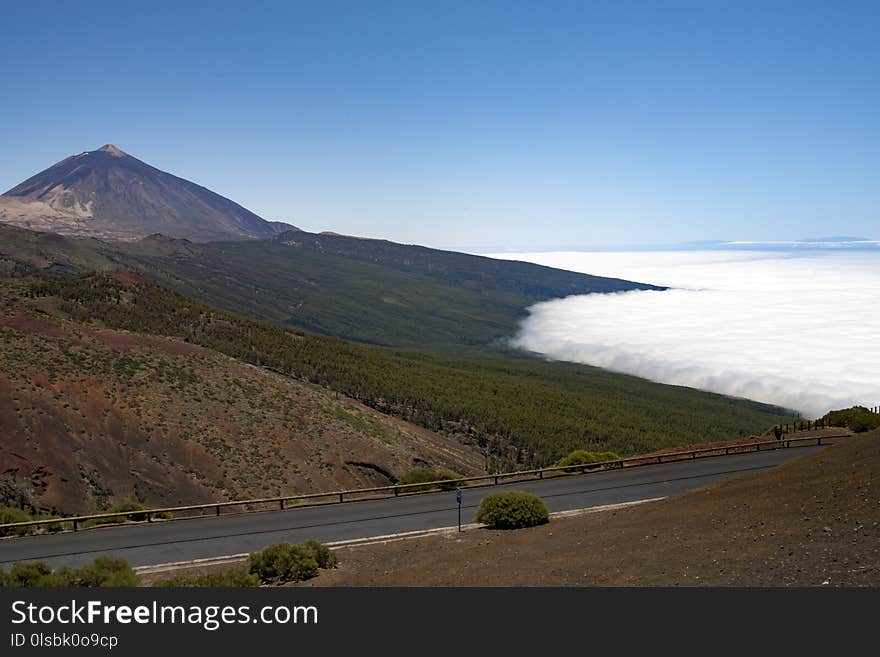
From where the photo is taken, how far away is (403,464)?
4812 cm

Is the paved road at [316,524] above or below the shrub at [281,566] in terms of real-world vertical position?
below

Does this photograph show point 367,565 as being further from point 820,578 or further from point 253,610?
point 820,578

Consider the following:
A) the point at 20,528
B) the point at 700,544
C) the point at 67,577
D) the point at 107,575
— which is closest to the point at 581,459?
the point at 700,544

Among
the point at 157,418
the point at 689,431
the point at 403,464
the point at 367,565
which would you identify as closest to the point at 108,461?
the point at 157,418

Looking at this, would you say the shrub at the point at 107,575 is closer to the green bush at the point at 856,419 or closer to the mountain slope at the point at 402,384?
the green bush at the point at 856,419

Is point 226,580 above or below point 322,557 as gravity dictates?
above

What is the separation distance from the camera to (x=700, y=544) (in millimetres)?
14211

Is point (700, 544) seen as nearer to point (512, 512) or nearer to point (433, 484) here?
point (512, 512)

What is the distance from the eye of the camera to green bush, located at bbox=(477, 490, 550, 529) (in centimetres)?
2170

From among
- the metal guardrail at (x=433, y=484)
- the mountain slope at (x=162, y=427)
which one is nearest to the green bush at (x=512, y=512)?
the metal guardrail at (x=433, y=484)

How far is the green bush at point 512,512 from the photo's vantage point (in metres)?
21.7

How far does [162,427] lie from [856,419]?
4177 centimetres

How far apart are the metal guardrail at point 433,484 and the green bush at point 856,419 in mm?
2997

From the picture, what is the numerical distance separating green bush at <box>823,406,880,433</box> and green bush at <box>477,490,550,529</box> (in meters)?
28.5
